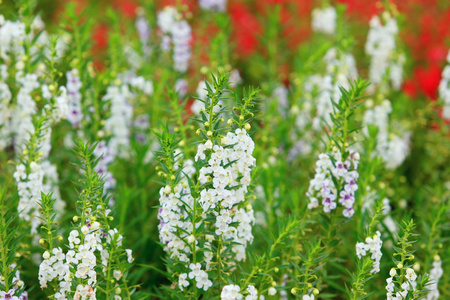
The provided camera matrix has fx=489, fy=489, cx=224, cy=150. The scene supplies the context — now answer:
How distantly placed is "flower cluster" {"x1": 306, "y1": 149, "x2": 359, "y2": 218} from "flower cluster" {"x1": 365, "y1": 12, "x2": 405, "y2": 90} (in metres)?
2.21

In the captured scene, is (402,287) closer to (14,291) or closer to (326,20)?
(14,291)

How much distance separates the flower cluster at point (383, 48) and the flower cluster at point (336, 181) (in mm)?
2209

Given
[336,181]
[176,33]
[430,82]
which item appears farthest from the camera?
[430,82]

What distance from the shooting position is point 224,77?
2.43 meters

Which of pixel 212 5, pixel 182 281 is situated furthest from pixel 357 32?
pixel 182 281

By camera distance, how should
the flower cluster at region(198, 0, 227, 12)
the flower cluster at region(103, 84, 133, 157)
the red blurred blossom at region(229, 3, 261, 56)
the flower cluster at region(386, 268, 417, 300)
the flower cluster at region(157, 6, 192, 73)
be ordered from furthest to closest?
the red blurred blossom at region(229, 3, 261, 56), the flower cluster at region(198, 0, 227, 12), the flower cluster at region(157, 6, 192, 73), the flower cluster at region(103, 84, 133, 157), the flower cluster at region(386, 268, 417, 300)

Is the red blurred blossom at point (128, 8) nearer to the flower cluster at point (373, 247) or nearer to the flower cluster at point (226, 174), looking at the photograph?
the flower cluster at point (226, 174)

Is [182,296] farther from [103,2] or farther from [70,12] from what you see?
[103,2]

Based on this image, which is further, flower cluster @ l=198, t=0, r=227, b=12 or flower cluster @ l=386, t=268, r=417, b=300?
flower cluster @ l=198, t=0, r=227, b=12

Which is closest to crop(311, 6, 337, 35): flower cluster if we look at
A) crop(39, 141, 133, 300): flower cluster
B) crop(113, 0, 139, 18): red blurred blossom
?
crop(113, 0, 139, 18): red blurred blossom

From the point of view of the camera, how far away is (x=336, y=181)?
9.23ft

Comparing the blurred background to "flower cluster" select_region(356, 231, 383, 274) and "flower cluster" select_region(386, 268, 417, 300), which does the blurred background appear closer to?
"flower cluster" select_region(356, 231, 383, 274)

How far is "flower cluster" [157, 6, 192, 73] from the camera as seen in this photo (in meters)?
4.64

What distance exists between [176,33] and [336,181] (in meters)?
2.51
